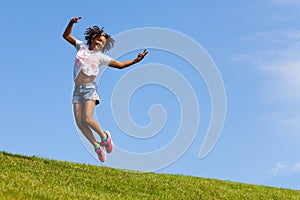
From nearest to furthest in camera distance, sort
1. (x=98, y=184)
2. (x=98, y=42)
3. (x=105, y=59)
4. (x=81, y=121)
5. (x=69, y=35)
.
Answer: (x=81, y=121) → (x=105, y=59) → (x=98, y=42) → (x=69, y=35) → (x=98, y=184)

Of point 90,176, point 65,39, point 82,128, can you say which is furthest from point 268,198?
point 65,39

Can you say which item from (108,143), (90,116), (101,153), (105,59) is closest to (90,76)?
(105,59)

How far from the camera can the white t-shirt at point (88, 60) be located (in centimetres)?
1481

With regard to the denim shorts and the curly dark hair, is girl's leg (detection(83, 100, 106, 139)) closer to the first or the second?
the denim shorts

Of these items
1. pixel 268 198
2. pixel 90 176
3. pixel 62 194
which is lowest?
pixel 62 194

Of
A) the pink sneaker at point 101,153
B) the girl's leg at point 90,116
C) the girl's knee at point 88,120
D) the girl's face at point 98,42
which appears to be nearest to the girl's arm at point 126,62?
the girl's face at point 98,42

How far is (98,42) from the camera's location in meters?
15.3

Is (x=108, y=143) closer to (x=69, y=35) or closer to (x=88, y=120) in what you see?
(x=88, y=120)

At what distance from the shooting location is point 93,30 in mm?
15414

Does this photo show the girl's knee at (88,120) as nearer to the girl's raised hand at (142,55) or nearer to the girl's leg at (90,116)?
the girl's leg at (90,116)

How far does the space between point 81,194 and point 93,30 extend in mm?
4542

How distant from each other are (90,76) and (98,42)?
1.11 metres

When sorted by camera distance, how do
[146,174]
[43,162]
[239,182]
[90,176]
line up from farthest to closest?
[239,182], [146,174], [43,162], [90,176]

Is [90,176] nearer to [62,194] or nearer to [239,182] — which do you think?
[62,194]
